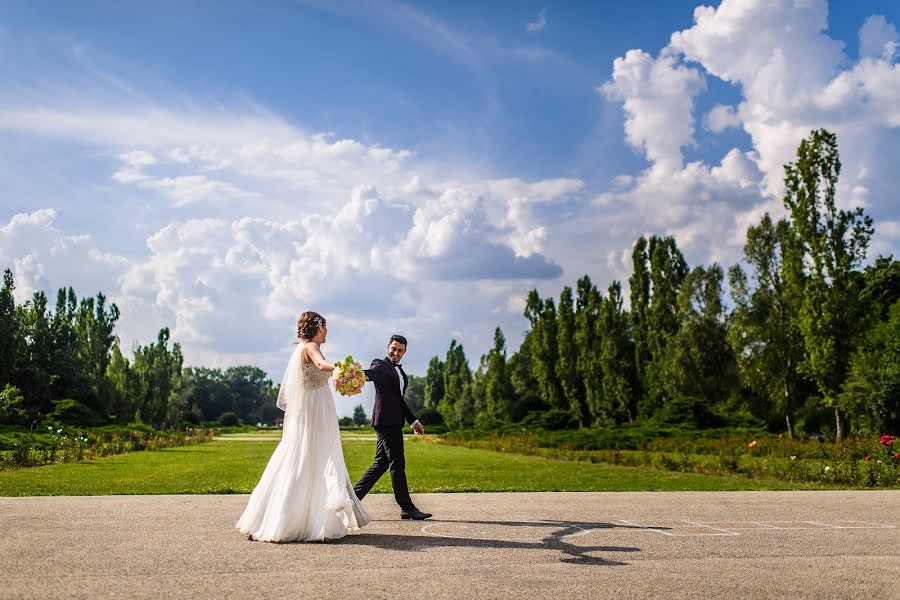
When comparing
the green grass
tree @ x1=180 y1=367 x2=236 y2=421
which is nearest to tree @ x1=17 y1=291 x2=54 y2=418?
the green grass

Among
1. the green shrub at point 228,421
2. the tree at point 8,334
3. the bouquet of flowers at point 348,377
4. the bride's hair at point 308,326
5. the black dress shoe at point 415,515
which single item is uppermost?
the tree at point 8,334

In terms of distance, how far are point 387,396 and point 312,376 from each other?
1.15 meters

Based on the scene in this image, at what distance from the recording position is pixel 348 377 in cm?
864

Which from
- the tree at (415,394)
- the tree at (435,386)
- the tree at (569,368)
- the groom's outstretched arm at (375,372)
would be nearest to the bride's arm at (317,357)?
the groom's outstretched arm at (375,372)

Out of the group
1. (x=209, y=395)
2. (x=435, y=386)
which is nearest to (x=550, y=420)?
(x=435, y=386)

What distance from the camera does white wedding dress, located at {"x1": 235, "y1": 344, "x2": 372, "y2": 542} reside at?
26.1 feet

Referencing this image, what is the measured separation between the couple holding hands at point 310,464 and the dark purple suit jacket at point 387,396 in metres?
0.01

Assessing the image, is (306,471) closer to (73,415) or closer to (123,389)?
(73,415)

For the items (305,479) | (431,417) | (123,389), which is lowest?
(431,417)

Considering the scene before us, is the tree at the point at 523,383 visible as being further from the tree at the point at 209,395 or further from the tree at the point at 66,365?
the tree at the point at 209,395

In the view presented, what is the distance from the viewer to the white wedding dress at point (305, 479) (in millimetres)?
7945

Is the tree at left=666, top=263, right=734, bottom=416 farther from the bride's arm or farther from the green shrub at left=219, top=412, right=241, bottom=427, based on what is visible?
the green shrub at left=219, top=412, right=241, bottom=427

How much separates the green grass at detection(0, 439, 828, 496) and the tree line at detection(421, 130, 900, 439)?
16.4 metres

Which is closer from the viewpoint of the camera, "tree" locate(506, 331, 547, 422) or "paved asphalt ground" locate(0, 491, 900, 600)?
"paved asphalt ground" locate(0, 491, 900, 600)
